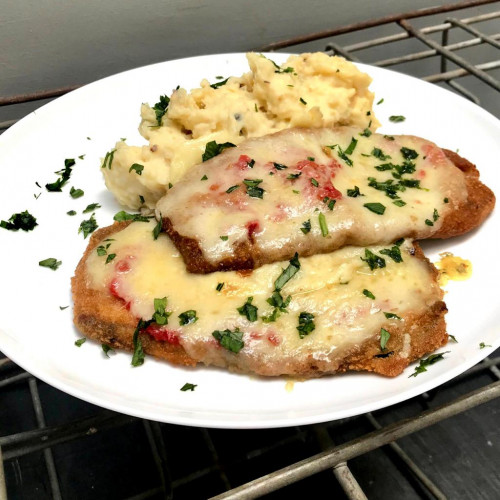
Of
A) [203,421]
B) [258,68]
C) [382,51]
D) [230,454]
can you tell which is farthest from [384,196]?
[382,51]

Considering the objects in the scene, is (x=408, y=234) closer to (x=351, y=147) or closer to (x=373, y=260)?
(x=373, y=260)

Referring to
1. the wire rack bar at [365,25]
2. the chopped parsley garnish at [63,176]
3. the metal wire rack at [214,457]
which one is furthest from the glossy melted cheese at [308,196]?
the wire rack bar at [365,25]

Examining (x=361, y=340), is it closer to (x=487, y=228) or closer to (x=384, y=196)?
(x=384, y=196)

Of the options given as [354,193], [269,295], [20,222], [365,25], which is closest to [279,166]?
[354,193]

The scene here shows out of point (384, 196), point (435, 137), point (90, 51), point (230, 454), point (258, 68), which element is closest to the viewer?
point (384, 196)

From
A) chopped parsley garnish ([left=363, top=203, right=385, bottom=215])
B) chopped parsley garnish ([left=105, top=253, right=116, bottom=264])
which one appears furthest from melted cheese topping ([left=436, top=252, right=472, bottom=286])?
chopped parsley garnish ([left=105, top=253, right=116, bottom=264])
